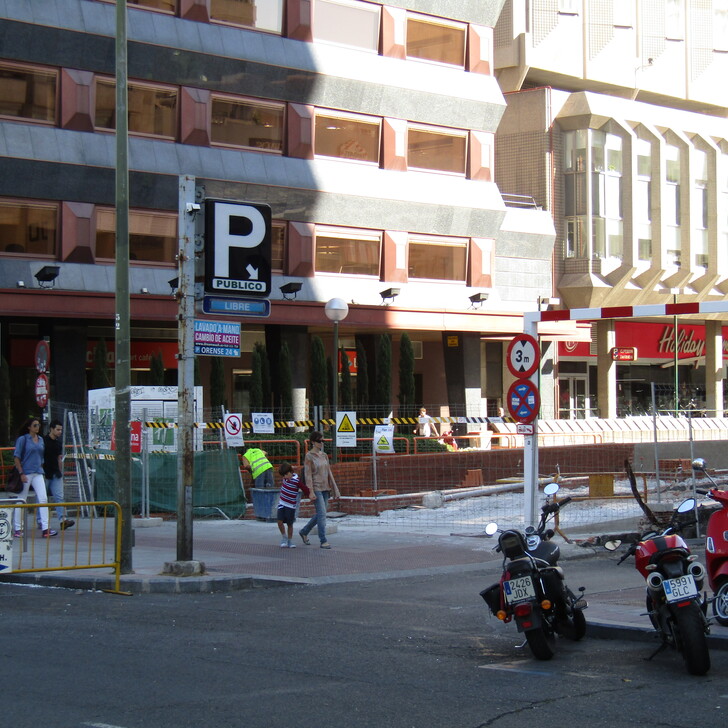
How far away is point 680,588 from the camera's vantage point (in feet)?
26.7

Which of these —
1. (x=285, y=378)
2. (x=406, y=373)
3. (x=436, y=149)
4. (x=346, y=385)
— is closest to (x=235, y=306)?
(x=285, y=378)

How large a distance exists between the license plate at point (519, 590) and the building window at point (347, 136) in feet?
87.6

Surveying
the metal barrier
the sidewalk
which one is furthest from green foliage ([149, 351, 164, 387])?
the metal barrier

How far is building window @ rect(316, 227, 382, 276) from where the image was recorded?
34.2 m

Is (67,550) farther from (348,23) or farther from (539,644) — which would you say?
(348,23)

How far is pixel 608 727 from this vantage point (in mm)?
6707

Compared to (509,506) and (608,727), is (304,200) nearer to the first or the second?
(509,506)

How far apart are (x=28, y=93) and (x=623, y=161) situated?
26797mm

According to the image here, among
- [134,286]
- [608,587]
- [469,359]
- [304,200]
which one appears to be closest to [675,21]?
[469,359]

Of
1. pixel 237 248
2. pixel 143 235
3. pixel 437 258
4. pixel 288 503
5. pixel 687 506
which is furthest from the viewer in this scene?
pixel 437 258

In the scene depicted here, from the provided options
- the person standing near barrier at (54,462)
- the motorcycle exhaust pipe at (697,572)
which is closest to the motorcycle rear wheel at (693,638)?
the motorcycle exhaust pipe at (697,572)

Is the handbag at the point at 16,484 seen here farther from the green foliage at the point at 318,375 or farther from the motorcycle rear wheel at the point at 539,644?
the green foliage at the point at 318,375

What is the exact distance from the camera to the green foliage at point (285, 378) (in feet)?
108

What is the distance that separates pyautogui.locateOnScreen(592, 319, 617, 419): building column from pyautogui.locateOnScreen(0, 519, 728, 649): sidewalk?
2940 cm
